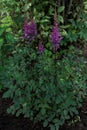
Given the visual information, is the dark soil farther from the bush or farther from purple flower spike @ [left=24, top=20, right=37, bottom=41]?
purple flower spike @ [left=24, top=20, right=37, bottom=41]

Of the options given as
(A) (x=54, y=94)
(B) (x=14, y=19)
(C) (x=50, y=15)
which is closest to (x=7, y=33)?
(B) (x=14, y=19)

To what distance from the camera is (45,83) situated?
294 cm

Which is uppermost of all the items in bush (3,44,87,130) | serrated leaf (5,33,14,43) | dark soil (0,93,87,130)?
serrated leaf (5,33,14,43)

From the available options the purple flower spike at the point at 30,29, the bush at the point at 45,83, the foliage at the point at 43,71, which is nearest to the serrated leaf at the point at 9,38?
the foliage at the point at 43,71

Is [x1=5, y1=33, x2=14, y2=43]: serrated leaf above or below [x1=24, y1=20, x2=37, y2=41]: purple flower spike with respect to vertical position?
below

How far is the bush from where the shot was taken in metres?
2.94

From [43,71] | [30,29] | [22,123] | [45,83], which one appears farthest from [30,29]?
[22,123]

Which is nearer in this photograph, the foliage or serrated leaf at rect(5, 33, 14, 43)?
the foliage

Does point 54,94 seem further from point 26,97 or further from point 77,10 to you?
point 77,10

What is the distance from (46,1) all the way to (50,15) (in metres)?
0.18

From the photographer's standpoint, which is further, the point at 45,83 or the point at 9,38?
the point at 9,38

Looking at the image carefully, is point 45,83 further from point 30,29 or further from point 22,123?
point 22,123

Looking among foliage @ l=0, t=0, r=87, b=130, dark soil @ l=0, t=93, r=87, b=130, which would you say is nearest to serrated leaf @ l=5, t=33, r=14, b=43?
foliage @ l=0, t=0, r=87, b=130

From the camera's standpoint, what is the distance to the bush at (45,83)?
294 centimetres
